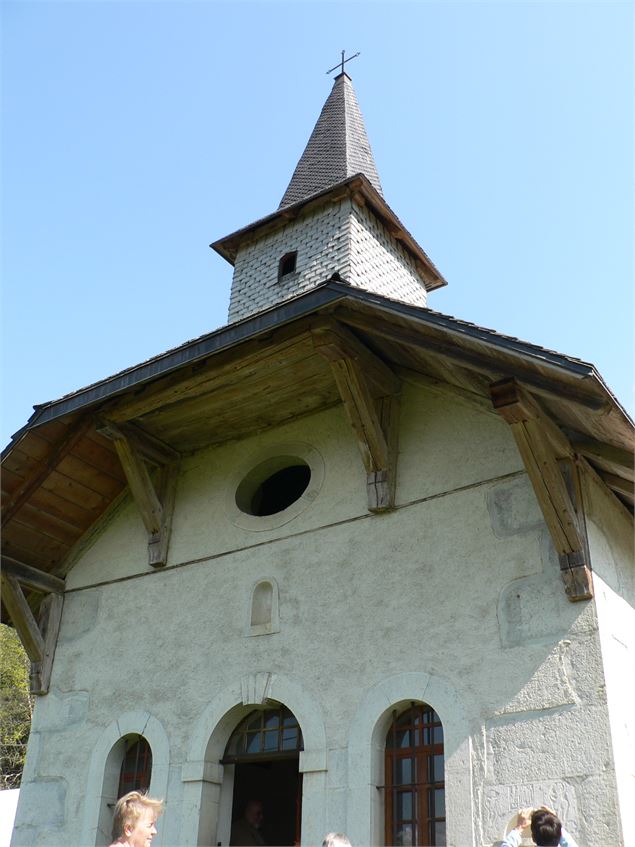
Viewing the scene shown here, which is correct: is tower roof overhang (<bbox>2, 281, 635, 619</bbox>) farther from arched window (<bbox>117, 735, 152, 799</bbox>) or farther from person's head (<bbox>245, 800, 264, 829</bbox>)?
person's head (<bbox>245, 800, 264, 829</bbox>)

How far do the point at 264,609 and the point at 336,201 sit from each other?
5.51 meters

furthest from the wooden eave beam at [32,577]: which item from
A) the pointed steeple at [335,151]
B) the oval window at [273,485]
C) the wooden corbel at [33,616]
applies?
the pointed steeple at [335,151]

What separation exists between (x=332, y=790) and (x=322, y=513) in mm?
2293

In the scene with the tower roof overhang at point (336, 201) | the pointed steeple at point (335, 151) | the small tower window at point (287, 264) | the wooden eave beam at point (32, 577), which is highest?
the pointed steeple at point (335, 151)

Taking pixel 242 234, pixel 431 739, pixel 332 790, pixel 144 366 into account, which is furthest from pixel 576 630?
pixel 242 234

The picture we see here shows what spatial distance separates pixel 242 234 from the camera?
11.6 metres

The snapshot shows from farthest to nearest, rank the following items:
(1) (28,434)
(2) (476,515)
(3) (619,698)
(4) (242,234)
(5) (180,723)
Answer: (4) (242,234)
(1) (28,434)
(5) (180,723)
(2) (476,515)
(3) (619,698)

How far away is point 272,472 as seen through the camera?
28.5 feet

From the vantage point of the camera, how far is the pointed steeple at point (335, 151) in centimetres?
1205

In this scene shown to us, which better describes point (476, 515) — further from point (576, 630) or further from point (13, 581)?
point (13, 581)

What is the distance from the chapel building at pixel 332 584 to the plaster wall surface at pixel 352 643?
0.06 ft

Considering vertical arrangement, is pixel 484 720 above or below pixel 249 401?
below

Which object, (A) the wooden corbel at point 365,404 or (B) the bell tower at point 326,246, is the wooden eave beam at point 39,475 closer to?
(A) the wooden corbel at point 365,404

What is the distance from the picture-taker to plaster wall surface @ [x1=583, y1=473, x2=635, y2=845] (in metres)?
5.55
